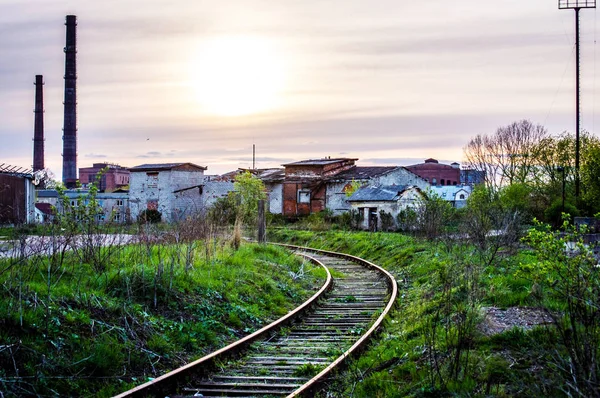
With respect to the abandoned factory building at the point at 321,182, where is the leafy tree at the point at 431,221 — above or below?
below

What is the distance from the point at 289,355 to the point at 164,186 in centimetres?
5540

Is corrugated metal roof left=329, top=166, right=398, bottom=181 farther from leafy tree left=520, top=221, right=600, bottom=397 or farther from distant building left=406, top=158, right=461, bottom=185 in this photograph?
distant building left=406, top=158, right=461, bottom=185

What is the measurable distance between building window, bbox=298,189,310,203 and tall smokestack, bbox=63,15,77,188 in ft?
71.4

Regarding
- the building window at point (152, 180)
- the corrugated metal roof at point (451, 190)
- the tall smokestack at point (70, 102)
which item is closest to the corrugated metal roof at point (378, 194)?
the building window at point (152, 180)

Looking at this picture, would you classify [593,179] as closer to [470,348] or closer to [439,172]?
[470,348]

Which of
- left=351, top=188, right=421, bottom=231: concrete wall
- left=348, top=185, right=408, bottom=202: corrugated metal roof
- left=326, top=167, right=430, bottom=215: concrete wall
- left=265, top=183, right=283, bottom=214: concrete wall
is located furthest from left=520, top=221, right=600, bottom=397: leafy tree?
left=265, top=183, right=283, bottom=214: concrete wall

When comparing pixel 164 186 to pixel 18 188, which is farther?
pixel 164 186

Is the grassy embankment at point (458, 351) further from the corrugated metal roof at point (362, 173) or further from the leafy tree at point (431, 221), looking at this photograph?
the corrugated metal roof at point (362, 173)

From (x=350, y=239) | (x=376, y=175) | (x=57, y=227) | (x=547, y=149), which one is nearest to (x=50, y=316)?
(x=57, y=227)

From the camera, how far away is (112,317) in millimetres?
9562

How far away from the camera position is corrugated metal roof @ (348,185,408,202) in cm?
4333

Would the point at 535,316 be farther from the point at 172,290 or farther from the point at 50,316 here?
the point at 50,316

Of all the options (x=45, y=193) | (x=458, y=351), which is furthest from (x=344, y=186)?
(x=458, y=351)

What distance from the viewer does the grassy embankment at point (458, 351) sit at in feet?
Result: 21.2
